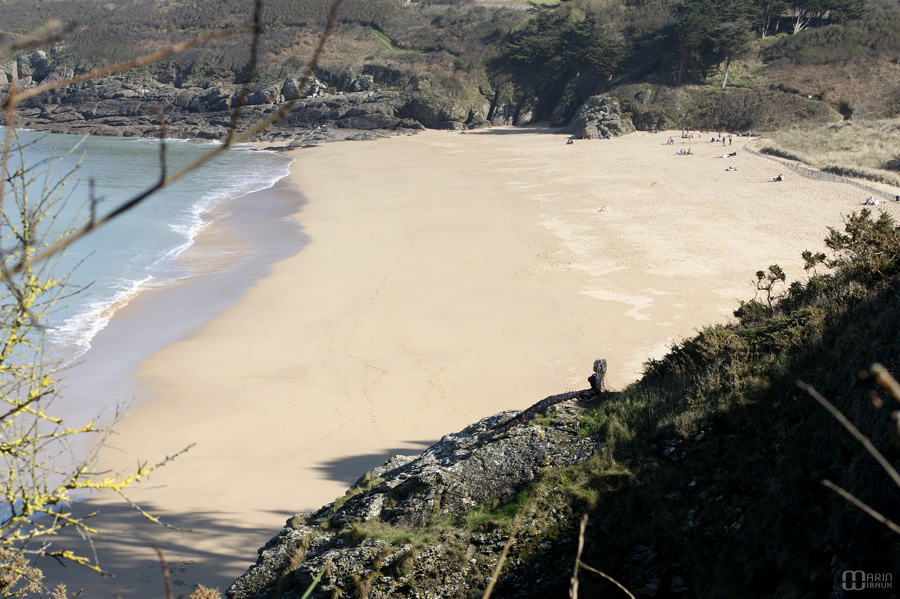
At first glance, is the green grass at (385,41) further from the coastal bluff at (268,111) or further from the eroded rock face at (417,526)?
the eroded rock face at (417,526)

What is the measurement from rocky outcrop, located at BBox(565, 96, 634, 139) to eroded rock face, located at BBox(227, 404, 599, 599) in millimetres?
44883

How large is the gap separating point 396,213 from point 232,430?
1651cm

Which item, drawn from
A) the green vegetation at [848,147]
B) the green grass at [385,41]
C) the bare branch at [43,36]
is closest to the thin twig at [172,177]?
the bare branch at [43,36]

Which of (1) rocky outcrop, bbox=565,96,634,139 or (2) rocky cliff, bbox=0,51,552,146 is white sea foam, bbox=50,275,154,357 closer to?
(1) rocky outcrop, bbox=565,96,634,139

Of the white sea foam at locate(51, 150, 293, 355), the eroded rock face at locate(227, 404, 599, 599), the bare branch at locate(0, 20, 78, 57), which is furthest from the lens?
the white sea foam at locate(51, 150, 293, 355)

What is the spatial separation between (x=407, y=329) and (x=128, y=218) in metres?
18.4

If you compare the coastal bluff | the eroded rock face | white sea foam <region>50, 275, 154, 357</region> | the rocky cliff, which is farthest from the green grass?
the eroded rock face

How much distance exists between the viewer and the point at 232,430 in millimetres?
11203

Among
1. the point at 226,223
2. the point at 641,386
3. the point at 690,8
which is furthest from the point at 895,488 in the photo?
the point at 690,8

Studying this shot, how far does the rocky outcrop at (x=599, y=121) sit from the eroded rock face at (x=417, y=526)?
44.9 meters

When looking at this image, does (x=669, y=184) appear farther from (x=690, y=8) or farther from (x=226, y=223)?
(x=690, y=8)

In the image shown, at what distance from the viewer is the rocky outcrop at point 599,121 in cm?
4916

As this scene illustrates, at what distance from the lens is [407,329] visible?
15070 mm

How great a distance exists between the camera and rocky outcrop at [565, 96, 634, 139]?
49.2 metres
